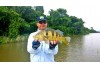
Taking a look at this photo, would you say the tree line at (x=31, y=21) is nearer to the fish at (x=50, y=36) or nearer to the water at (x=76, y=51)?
the water at (x=76, y=51)

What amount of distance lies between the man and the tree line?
2.36 m

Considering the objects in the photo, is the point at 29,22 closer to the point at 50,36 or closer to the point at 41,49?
the point at 50,36

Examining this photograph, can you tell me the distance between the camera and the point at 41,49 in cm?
264

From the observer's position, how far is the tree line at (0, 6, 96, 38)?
5418mm

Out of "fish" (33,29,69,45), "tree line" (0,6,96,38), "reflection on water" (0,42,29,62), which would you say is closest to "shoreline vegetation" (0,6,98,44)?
"tree line" (0,6,96,38)

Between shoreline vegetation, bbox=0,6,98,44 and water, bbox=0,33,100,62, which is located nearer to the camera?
shoreline vegetation, bbox=0,6,98,44

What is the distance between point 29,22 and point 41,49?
3182 millimetres

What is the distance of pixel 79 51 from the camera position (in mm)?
6949

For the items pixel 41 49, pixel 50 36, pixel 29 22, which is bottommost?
pixel 41 49

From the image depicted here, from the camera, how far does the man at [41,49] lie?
2.58 metres

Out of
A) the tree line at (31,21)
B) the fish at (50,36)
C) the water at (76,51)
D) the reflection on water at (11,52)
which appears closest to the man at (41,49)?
the fish at (50,36)

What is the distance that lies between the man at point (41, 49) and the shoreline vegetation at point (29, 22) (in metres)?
2.26

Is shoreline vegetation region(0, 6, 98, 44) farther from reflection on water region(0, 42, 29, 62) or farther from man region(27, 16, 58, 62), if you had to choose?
man region(27, 16, 58, 62)

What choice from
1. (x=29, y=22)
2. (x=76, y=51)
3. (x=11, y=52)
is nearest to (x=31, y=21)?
(x=29, y=22)
